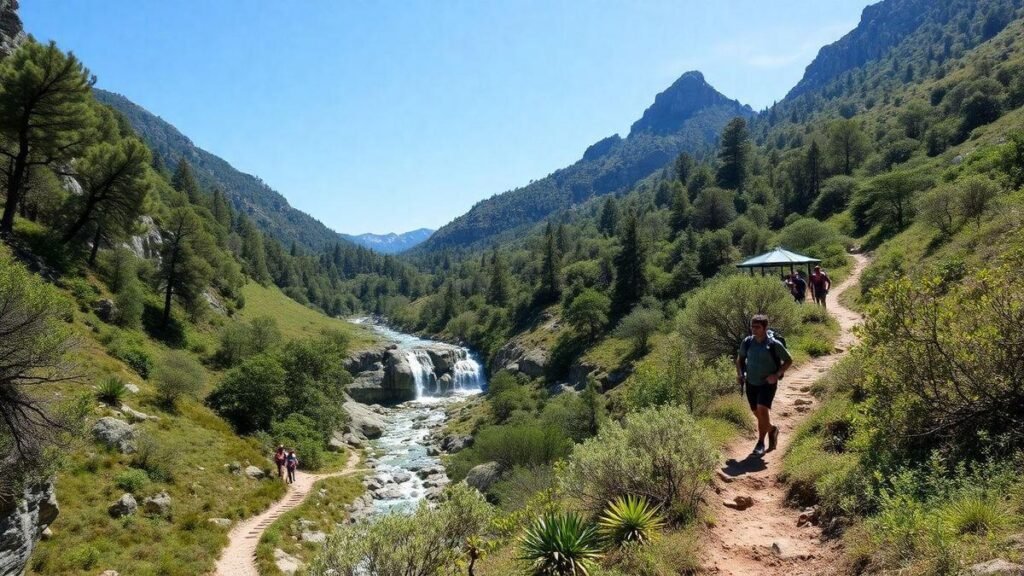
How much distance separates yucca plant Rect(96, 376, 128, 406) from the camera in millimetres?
24562

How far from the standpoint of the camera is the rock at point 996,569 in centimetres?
420

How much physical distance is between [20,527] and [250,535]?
39.7 ft

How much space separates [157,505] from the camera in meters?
21.1

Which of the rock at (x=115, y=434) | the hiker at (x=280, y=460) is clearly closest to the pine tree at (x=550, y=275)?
the hiker at (x=280, y=460)

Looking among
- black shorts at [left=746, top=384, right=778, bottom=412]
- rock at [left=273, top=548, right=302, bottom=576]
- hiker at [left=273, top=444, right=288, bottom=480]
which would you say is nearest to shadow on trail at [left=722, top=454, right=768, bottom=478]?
black shorts at [left=746, top=384, right=778, bottom=412]

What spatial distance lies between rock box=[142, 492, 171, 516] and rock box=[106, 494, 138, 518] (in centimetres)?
52

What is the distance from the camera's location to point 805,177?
283 ft

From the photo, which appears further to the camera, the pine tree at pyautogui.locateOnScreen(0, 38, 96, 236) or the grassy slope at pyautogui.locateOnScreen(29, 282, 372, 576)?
the pine tree at pyautogui.locateOnScreen(0, 38, 96, 236)

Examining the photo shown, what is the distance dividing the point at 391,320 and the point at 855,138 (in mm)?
139420

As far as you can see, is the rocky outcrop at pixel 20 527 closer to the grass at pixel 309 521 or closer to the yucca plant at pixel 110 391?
the grass at pixel 309 521

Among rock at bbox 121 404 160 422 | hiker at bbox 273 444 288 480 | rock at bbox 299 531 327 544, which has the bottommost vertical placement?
rock at bbox 299 531 327 544

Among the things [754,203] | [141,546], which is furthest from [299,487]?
[754,203]

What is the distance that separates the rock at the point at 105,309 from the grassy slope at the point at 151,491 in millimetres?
1603

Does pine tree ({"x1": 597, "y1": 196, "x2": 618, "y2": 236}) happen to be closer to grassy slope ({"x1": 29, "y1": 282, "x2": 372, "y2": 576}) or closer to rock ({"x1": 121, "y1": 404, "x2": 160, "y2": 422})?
A: grassy slope ({"x1": 29, "y1": 282, "x2": 372, "y2": 576})
